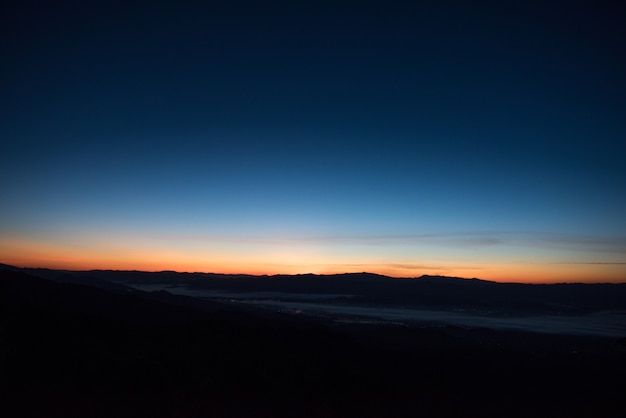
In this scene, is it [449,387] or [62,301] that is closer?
[449,387]

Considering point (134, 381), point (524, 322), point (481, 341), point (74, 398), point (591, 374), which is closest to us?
point (74, 398)

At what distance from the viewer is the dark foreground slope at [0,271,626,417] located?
1767 cm

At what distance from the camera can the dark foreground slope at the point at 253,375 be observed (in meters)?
17.7

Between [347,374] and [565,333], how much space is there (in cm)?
5736

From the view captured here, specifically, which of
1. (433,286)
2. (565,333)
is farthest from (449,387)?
(433,286)

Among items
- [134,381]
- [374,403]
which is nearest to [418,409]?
[374,403]

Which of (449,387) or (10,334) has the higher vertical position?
(10,334)

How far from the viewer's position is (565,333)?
67375 millimetres

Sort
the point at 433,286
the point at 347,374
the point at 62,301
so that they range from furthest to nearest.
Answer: the point at 433,286
the point at 62,301
the point at 347,374

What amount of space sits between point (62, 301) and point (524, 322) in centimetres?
8378

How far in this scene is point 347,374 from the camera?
26.9m

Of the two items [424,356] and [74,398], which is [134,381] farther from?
[424,356]

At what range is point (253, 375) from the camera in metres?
23.2

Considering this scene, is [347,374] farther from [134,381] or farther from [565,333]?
[565,333]
